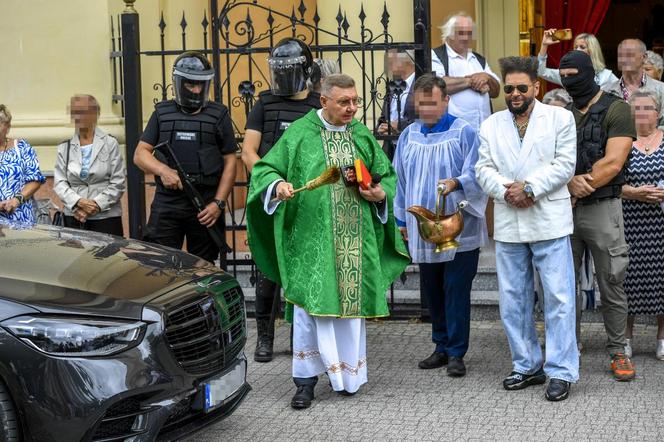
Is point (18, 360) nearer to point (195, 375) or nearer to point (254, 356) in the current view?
point (195, 375)

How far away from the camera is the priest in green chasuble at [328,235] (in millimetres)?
6781

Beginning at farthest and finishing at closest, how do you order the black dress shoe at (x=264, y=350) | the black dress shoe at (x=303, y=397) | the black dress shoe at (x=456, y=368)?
1. the black dress shoe at (x=264, y=350)
2. the black dress shoe at (x=456, y=368)
3. the black dress shoe at (x=303, y=397)

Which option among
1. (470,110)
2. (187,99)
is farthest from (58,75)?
(470,110)

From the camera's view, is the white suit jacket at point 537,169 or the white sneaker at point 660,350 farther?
the white sneaker at point 660,350

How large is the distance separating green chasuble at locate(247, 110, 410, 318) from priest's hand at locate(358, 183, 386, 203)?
0.10 m

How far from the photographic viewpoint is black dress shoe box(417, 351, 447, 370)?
7.60 metres

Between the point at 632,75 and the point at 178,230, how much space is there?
141 inches

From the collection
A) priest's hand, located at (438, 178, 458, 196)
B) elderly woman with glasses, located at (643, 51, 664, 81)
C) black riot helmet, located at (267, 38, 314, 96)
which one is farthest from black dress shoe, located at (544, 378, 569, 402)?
elderly woman with glasses, located at (643, 51, 664, 81)

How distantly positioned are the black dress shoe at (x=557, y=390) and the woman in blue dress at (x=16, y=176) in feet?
12.8

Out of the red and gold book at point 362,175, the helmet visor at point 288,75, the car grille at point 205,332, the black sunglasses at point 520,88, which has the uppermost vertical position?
the helmet visor at point 288,75

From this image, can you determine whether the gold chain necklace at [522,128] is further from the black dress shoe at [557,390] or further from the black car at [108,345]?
the black car at [108,345]

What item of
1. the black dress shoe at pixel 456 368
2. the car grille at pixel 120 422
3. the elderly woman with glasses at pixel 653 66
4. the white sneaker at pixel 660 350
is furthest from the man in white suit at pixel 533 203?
the elderly woman with glasses at pixel 653 66

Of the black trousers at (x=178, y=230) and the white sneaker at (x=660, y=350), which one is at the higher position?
the black trousers at (x=178, y=230)

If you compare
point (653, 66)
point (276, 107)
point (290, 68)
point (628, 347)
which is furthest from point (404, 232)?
point (653, 66)
